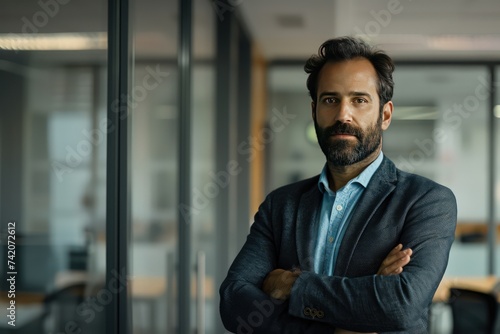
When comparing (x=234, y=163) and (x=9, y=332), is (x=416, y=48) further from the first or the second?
(x=9, y=332)

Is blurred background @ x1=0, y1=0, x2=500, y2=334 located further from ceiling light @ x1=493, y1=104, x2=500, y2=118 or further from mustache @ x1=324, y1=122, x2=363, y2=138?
mustache @ x1=324, y1=122, x2=363, y2=138

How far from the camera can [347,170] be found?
4.79 ft

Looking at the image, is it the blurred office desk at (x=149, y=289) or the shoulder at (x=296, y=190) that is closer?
the shoulder at (x=296, y=190)

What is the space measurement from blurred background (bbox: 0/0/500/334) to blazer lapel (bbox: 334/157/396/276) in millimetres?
704

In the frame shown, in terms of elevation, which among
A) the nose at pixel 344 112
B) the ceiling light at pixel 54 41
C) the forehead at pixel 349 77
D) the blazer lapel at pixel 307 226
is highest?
the ceiling light at pixel 54 41

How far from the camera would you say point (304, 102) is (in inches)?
257

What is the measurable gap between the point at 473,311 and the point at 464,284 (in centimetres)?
131

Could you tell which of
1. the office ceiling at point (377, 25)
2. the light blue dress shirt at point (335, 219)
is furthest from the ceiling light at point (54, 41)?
the office ceiling at point (377, 25)

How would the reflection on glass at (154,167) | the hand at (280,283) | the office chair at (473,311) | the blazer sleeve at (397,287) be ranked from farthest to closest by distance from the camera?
1. the office chair at (473,311)
2. the reflection on glass at (154,167)
3. the hand at (280,283)
4. the blazer sleeve at (397,287)

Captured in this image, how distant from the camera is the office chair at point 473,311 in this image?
12.8ft

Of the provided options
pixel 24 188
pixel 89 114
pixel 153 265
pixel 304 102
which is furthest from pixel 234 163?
pixel 24 188

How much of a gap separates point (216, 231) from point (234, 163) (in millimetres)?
1010

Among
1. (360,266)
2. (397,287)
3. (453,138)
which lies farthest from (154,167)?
(453,138)

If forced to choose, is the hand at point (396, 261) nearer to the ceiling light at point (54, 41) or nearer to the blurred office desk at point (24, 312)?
the blurred office desk at point (24, 312)
